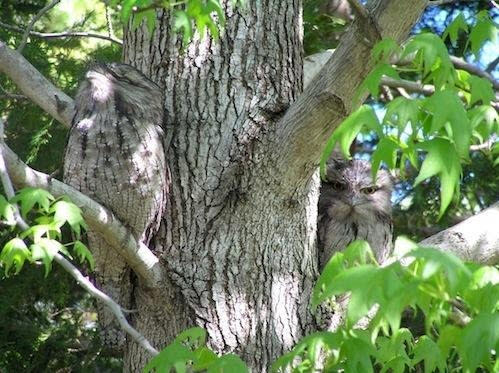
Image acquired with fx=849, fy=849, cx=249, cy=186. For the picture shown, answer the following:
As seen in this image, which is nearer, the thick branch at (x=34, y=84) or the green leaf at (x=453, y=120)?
the green leaf at (x=453, y=120)

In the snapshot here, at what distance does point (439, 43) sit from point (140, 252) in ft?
4.77

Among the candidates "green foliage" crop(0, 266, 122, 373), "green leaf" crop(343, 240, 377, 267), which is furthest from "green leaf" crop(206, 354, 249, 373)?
"green foliage" crop(0, 266, 122, 373)

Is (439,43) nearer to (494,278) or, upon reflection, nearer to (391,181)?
(494,278)

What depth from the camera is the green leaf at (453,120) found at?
1.99 meters

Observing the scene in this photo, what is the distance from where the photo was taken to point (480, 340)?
1.87 m

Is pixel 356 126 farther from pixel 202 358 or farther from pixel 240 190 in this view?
pixel 240 190

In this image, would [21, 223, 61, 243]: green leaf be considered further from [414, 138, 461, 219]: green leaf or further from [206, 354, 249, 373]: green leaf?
[414, 138, 461, 219]: green leaf

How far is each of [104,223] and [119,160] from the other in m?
0.45

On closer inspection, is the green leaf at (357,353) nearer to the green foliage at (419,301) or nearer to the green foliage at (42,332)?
the green foliage at (419,301)

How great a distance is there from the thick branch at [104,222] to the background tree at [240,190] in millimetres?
96

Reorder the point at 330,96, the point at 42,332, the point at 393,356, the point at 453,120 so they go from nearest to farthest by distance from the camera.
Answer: the point at 453,120 → the point at 393,356 → the point at 330,96 → the point at 42,332

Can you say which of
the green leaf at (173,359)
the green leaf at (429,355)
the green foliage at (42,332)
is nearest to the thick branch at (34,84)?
the green foliage at (42,332)

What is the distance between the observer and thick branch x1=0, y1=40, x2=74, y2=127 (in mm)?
3498

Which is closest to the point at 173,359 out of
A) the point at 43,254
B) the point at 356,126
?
the point at 43,254
